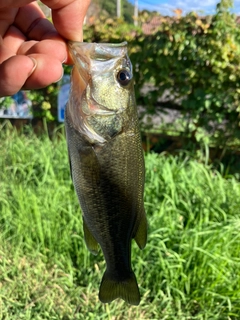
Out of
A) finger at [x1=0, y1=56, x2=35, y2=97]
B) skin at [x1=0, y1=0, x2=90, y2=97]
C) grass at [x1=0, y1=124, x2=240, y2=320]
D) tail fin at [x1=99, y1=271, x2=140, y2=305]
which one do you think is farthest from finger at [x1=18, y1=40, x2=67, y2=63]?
grass at [x1=0, y1=124, x2=240, y2=320]

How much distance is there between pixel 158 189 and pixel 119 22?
301 cm

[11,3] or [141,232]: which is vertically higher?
[11,3]

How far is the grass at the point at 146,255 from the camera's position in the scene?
263 cm

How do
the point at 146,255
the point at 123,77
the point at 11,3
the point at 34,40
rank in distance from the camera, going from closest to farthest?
the point at 11,3
the point at 123,77
the point at 34,40
the point at 146,255

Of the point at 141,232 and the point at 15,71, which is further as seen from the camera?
the point at 141,232

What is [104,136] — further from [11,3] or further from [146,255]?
[146,255]

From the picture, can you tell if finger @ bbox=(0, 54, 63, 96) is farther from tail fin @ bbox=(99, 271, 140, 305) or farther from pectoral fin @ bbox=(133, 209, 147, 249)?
tail fin @ bbox=(99, 271, 140, 305)

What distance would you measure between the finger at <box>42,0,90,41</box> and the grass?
179 cm

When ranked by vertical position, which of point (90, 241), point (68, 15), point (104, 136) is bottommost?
point (90, 241)

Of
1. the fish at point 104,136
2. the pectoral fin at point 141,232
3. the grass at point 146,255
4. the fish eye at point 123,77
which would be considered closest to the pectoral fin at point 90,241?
the fish at point 104,136

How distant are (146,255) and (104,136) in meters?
1.72

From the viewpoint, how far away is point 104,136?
1.42 m

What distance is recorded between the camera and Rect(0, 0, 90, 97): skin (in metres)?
1.36

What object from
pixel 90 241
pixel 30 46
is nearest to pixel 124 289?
pixel 90 241
